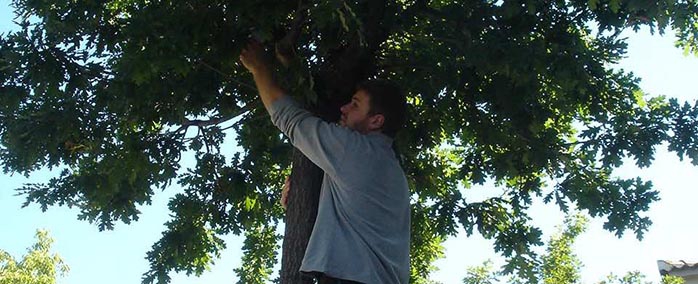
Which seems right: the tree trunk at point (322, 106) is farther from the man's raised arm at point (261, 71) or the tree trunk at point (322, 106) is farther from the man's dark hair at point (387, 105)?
the man's dark hair at point (387, 105)

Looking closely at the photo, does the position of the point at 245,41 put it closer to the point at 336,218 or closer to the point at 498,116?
the point at 336,218

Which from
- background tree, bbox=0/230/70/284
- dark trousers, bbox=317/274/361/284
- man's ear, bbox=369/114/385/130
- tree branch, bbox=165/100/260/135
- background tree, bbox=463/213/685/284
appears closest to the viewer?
dark trousers, bbox=317/274/361/284

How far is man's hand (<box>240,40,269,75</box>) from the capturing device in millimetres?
4441

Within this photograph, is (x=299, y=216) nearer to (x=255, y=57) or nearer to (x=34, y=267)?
(x=255, y=57)

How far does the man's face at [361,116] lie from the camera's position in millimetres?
3872

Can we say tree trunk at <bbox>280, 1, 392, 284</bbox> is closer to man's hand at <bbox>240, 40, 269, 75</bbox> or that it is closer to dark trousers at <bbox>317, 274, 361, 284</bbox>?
man's hand at <bbox>240, 40, 269, 75</bbox>

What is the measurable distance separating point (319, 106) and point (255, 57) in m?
0.56

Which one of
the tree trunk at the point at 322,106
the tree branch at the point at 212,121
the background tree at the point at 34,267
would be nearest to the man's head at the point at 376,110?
the tree trunk at the point at 322,106

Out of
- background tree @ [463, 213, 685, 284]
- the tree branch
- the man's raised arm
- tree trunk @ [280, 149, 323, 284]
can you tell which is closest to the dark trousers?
tree trunk @ [280, 149, 323, 284]

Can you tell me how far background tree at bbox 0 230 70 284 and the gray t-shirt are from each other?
61.9ft

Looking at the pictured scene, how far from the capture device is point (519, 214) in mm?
7035

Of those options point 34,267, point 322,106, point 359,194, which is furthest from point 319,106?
point 34,267

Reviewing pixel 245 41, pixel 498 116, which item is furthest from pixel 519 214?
pixel 245 41

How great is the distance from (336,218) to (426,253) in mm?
4616
